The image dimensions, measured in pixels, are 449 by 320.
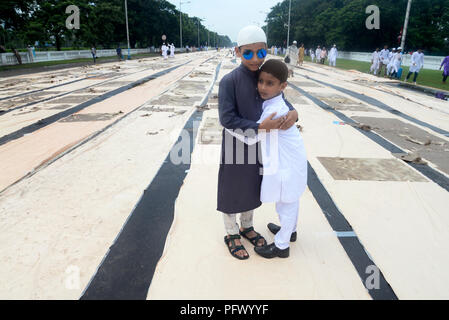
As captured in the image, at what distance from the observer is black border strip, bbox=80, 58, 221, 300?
236 centimetres

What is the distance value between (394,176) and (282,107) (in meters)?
3.16

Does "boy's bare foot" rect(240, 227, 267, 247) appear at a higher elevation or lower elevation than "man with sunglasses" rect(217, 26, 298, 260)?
lower

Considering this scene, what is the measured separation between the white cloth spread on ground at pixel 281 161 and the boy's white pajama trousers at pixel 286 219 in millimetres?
95

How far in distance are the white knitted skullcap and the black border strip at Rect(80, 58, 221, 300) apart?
194 centimetres

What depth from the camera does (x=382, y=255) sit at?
279cm

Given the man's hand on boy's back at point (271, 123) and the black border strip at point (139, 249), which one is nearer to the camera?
the man's hand on boy's back at point (271, 123)

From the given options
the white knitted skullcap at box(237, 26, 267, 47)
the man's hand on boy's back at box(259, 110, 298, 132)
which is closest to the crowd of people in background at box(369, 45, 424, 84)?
the white knitted skullcap at box(237, 26, 267, 47)

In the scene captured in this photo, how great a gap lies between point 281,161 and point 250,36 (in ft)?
3.22

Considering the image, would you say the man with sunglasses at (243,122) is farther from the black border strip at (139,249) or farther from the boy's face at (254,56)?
the black border strip at (139,249)

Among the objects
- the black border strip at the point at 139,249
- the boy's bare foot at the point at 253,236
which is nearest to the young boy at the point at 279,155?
the boy's bare foot at the point at 253,236

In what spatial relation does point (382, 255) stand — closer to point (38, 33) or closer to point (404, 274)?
point (404, 274)

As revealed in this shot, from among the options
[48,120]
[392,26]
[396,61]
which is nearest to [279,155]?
[48,120]

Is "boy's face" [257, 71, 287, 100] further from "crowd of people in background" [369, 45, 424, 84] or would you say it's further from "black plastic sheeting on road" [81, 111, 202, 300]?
"crowd of people in background" [369, 45, 424, 84]

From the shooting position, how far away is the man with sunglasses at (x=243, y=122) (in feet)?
7.68
